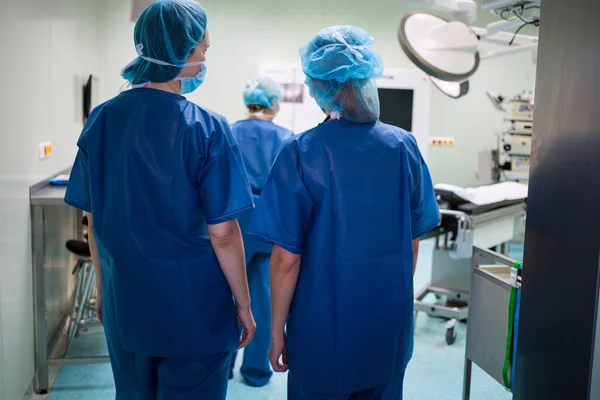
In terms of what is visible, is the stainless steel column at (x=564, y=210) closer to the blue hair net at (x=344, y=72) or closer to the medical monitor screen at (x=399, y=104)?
the blue hair net at (x=344, y=72)

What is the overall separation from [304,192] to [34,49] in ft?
5.25

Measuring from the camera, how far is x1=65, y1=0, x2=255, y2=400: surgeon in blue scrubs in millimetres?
1516

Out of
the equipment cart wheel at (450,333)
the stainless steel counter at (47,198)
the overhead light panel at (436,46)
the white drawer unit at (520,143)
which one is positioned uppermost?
the overhead light panel at (436,46)

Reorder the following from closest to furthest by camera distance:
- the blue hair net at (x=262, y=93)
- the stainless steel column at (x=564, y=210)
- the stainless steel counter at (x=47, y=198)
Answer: the stainless steel column at (x=564, y=210), the stainless steel counter at (x=47, y=198), the blue hair net at (x=262, y=93)

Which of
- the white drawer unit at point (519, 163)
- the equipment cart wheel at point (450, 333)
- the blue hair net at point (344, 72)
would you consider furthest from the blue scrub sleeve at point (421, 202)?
the white drawer unit at point (519, 163)

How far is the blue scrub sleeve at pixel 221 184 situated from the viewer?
1552 mm

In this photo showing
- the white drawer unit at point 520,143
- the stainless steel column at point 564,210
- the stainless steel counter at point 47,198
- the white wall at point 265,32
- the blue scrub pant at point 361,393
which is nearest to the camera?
the stainless steel column at point 564,210

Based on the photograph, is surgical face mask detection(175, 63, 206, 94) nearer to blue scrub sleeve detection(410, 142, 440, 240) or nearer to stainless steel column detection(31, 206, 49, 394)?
blue scrub sleeve detection(410, 142, 440, 240)

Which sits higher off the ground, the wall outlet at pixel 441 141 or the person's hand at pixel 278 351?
the wall outlet at pixel 441 141

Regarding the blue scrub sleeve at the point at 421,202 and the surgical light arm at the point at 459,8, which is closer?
the blue scrub sleeve at the point at 421,202

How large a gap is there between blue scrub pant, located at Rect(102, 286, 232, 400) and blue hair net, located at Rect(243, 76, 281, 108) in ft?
4.78

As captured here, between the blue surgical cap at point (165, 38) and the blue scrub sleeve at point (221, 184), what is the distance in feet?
0.65

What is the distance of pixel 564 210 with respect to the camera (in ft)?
3.90

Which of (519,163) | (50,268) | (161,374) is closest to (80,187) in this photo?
(161,374)
